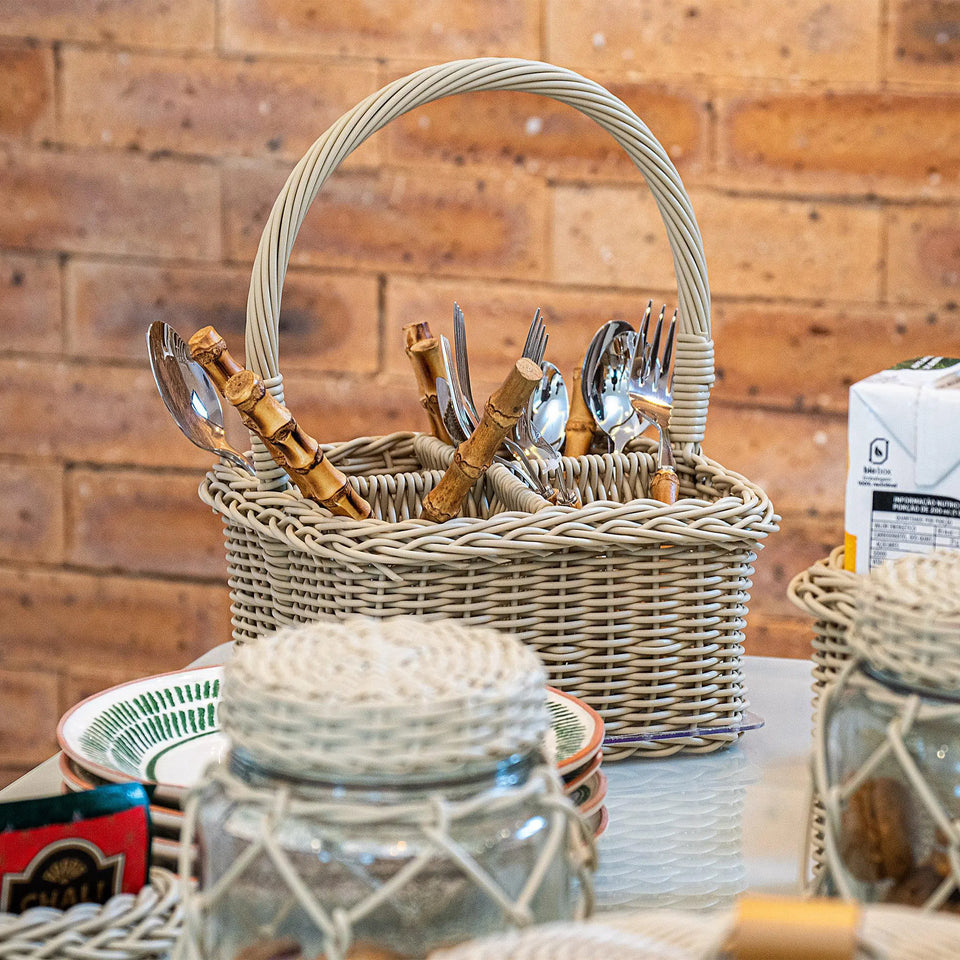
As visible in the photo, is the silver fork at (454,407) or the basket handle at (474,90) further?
the silver fork at (454,407)

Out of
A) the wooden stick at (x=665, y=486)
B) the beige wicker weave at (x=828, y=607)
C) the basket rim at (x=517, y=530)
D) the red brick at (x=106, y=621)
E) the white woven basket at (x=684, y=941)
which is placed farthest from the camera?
the red brick at (x=106, y=621)

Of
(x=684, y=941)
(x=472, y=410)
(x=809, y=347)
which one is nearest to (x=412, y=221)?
(x=809, y=347)

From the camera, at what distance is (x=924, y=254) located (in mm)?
1478

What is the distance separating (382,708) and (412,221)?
1.36 meters

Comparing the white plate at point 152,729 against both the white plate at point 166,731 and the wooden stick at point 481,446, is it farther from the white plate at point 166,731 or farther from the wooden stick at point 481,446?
the wooden stick at point 481,446

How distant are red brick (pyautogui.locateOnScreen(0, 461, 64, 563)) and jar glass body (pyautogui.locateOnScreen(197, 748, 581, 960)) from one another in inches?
59.1

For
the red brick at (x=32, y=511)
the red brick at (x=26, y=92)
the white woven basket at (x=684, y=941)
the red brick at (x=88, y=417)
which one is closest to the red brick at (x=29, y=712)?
the red brick at (x=32, y=511)

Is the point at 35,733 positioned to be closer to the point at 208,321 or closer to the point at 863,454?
the point at 208,321

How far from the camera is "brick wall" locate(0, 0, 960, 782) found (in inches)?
58.5

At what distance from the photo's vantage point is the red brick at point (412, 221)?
1.60 metres

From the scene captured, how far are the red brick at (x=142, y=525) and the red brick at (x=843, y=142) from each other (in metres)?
0.87

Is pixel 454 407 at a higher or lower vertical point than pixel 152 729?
higher

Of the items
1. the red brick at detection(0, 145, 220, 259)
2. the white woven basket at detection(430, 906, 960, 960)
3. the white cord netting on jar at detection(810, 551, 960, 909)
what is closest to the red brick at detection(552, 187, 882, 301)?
the red brick at detection(0, 145, 220, 259)

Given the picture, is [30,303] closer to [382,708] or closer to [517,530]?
[517,530]
